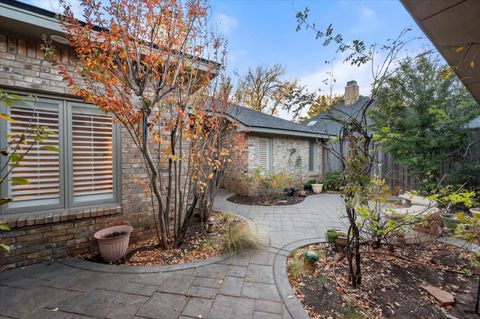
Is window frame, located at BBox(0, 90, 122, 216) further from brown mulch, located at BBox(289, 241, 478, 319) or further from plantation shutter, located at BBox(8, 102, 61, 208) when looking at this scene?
brown mulch, located at BBox(289, 241, 478, 319)

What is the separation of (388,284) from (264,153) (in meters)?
6.18

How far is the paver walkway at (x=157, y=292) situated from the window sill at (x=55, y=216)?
0.57m

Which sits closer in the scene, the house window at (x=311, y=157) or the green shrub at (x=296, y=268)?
the green shrub at (x=296, y=268)

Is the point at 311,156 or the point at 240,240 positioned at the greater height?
the point at 311,156


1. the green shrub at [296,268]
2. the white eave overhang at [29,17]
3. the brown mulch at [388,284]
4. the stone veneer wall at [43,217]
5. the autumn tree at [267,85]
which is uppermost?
the autumn tree at [267,85]

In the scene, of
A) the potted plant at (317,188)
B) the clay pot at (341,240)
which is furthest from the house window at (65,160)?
the potted plant at (317,188)

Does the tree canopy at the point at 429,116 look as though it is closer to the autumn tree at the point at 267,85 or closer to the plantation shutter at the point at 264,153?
the plantation shutter at the point at 264,153

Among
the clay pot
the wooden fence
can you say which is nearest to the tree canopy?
the wooden fence

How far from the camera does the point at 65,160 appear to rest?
121 inches

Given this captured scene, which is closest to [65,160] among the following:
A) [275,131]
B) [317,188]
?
[275,131]

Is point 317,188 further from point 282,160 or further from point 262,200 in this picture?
point 262,200

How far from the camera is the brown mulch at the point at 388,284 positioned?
2014 mm

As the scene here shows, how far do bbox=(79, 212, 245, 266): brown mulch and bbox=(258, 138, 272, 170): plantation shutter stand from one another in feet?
15.2

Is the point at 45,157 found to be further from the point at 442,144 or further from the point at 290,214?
the point at 442,144
